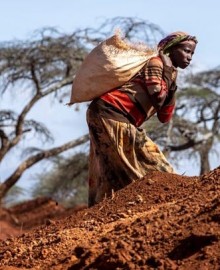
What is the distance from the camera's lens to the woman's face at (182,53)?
7.69m

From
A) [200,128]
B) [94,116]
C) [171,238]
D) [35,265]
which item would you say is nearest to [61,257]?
[35,265]

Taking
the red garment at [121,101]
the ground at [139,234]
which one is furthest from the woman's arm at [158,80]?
the ground at [139,234]

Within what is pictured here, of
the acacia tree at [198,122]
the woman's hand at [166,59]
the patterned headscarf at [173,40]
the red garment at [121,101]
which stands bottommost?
the acacia tree at [198,122]

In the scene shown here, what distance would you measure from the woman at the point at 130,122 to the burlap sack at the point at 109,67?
65mm

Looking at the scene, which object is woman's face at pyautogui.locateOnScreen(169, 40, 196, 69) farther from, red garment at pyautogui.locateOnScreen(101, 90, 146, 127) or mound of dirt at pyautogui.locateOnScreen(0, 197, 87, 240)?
mound of dirt at pyautogui.locateOnScreen(0, 197, 87, 240)

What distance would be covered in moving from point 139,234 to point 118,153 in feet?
7.68

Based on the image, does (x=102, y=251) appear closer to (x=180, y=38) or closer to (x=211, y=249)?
(x=211, y=249)

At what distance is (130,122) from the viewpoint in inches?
299

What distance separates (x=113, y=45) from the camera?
7652 mm

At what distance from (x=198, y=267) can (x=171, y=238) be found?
0.46m

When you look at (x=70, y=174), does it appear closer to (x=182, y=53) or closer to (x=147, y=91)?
(x=182, y=53)

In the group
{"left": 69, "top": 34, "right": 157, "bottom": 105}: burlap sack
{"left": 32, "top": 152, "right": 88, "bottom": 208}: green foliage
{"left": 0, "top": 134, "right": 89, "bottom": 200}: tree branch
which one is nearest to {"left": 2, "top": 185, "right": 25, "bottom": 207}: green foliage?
{"left": 32, "top": 152, "right": 88, "bottom": 208}: green foliage

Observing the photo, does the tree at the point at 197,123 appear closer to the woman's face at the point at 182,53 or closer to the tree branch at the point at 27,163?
the tree branch at the point at 27,163

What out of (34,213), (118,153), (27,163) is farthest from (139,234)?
(34,213)
